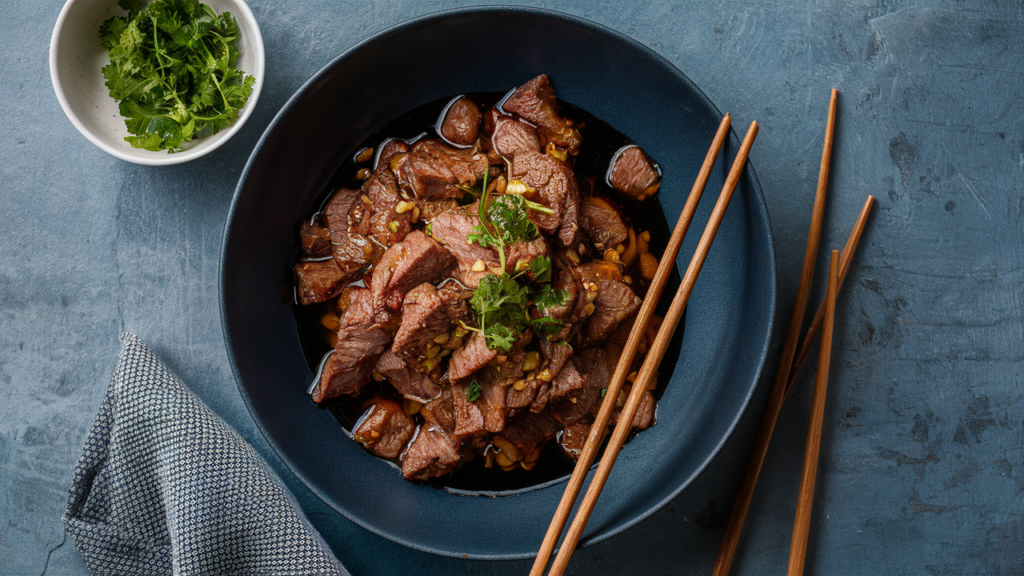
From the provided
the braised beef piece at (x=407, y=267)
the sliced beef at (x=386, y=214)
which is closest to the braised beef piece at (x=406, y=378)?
the braised beef piece at (x=407, y=267)

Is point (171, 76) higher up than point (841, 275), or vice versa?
point (171, 76)

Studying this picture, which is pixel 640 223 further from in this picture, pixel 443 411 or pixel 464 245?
pixel 443 411

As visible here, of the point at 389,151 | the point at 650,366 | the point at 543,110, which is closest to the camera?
the point at 650,366

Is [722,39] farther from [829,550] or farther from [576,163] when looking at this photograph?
[829,550]

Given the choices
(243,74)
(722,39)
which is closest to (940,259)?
(722,39)

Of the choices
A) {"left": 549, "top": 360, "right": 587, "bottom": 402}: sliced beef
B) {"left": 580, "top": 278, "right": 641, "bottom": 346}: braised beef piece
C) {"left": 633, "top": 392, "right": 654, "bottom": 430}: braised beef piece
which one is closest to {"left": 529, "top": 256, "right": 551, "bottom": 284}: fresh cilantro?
{"left": 580, "top": 278, "right": 641, "bottom": 346}: braised beef piece

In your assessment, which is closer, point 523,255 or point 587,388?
point 523,255

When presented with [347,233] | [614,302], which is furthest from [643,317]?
[347,233]

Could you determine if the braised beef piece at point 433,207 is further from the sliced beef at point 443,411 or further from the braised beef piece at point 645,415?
the braised beef piece at point 645,415
